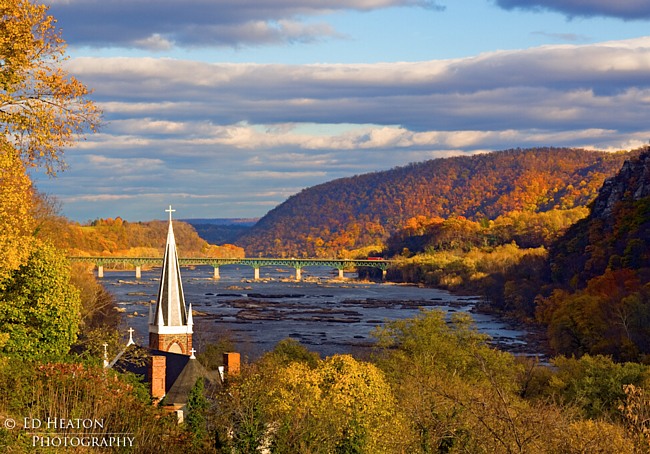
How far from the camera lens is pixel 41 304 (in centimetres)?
3666

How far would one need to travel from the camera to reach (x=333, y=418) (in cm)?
3131

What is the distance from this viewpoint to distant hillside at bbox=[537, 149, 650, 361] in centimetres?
6994

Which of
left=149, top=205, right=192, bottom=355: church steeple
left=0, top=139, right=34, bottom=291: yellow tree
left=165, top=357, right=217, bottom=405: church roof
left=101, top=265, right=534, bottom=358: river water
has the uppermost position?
left=0, top=139, right=34, bottom=291: yellow tree

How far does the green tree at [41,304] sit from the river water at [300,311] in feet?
71.5

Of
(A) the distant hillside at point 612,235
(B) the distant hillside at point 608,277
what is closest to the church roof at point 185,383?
(B) the distant hillside at point 608,277

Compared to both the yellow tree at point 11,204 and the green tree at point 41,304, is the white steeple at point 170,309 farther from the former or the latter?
the yellow tree at point 11,204

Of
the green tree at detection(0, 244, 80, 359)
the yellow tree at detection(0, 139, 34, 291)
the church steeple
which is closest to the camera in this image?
the yellow tree at detection(0, 139, 34, 291)

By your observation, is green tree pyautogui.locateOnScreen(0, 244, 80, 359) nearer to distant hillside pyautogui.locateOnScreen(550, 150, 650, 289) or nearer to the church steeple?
the church steeple

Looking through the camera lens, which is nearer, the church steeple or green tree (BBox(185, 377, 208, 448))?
green tree (BBox(185, 377, 208, 448))

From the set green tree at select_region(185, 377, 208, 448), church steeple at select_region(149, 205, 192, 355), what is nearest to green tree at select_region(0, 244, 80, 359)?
green tree at select_region(185, 377, 208, 448)

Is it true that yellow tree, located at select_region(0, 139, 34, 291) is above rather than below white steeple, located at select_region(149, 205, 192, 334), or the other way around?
above

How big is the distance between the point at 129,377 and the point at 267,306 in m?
105

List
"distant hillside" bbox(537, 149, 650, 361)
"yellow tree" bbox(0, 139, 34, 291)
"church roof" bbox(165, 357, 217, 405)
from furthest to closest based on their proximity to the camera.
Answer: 1. "distant hillside" bbox(537, 149, 650, 361)
2. "church roof" bbox(165, 357, 217, 405)
3. "yellow tree" bbox(0, 139, 34, 291)

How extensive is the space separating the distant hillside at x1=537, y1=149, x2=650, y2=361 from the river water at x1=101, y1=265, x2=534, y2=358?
7193mm
